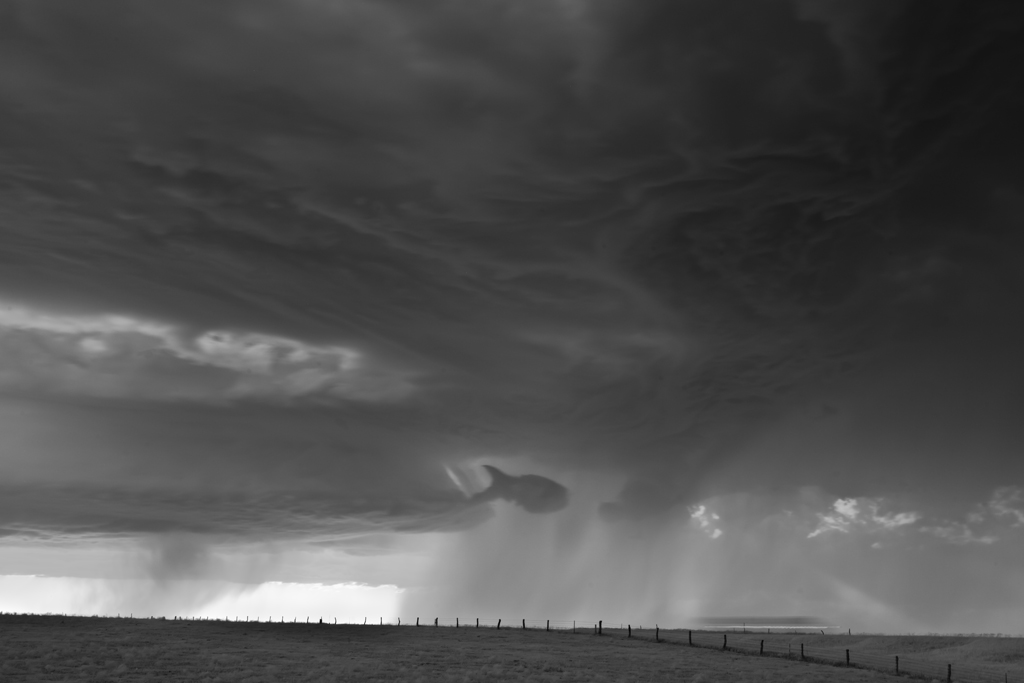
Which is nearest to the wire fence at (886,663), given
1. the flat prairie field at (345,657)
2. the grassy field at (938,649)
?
the grassy field at (938,649)

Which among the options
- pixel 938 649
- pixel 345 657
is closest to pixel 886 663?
pixel 938 649

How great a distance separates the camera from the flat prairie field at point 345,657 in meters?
56.8

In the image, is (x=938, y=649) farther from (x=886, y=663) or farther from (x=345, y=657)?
(x=345, y=657)

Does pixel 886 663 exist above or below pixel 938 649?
below

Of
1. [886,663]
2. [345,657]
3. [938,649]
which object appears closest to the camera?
[345,657]

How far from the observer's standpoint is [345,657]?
69.9 metres

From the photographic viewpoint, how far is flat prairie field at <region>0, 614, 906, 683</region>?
56.8 m

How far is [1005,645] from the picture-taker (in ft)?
328

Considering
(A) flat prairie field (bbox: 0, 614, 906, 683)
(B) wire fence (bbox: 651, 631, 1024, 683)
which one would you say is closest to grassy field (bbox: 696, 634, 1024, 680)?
(B) wire fence (bbox: 651, 631, 1024, 683)

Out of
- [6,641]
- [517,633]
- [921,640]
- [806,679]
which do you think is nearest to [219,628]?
[6,641]

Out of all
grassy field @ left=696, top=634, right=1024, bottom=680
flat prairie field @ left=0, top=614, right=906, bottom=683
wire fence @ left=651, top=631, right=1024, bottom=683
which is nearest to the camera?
flat prairie field @ left=0, top=614, right=906, bottom=683

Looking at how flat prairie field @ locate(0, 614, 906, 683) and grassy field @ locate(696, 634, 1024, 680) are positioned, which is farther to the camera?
grassy field @ locate(696, 634, 1024, 680)

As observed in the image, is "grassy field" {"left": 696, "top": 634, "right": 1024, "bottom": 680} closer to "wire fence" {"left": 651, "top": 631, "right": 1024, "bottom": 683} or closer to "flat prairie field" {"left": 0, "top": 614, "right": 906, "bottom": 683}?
"wire fence" {"left": 651, "top": 631, "right": 1024, "bottom": 683}

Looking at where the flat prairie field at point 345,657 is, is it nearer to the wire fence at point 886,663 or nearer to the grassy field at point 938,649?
the wire fence at point 886,663
